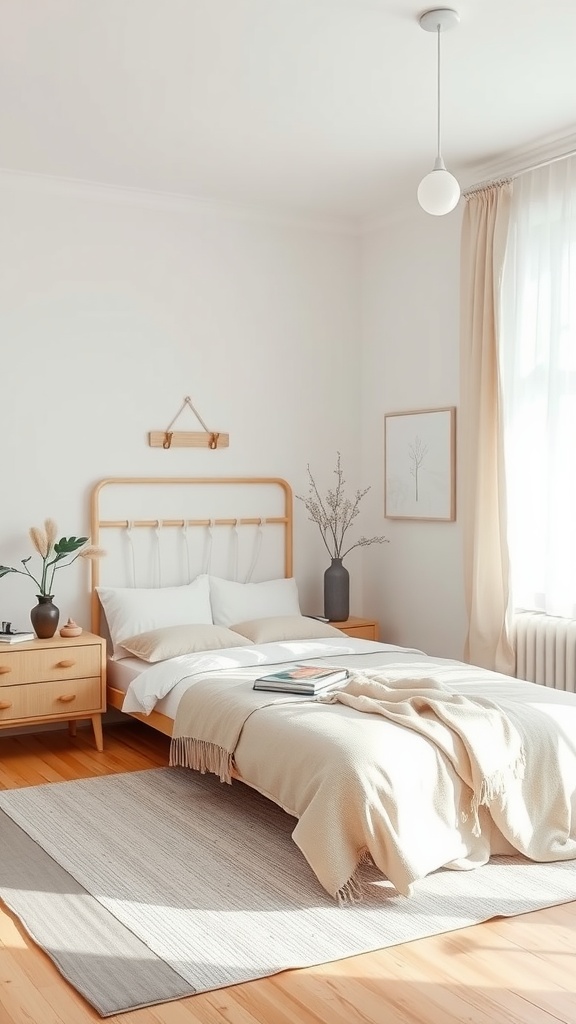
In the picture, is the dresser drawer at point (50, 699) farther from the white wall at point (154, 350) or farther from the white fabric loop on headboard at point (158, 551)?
the white fabric loop on headboard at point (158, 551)

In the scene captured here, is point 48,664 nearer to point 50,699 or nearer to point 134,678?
point 50,699

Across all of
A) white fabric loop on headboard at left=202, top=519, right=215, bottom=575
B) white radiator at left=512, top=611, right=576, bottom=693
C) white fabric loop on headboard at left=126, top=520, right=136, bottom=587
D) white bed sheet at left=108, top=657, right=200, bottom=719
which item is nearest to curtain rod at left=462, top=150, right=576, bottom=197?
white radiator at left=512, top=611, right=576, bottom=693

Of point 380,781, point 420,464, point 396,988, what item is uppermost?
point 420,464

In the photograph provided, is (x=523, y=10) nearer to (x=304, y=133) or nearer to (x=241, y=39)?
(x=241, y=39)

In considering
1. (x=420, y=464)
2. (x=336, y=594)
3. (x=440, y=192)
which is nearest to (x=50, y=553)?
(x=336, y=594)

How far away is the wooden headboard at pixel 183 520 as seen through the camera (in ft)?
17.1

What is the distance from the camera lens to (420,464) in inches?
217

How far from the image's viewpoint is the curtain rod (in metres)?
4.47

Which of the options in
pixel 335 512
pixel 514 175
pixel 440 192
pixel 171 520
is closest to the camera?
pixel 440 192

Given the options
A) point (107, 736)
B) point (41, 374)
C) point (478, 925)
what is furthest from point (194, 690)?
point (41, 374)

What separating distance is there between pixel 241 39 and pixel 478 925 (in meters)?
2.94

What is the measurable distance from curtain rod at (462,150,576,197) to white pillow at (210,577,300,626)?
7.41 feet

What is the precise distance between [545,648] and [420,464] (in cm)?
134

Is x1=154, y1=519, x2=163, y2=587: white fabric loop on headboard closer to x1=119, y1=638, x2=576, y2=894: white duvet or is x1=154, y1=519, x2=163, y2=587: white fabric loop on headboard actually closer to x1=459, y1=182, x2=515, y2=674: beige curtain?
x1=119, y1=638, x2=576, y2=894: white duvet
